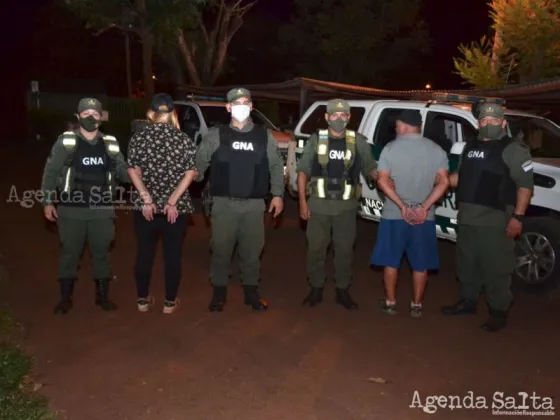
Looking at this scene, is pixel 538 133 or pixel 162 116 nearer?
pixel 162 116

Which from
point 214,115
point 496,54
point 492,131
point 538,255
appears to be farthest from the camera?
point 214,115

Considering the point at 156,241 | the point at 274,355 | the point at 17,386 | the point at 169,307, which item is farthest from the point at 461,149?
the point at 17,386

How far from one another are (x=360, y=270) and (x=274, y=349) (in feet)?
9.51

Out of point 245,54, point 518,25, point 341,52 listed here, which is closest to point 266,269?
point 518,25

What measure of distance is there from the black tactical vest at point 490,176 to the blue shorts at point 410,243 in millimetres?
499

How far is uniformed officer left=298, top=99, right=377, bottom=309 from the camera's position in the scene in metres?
6.37

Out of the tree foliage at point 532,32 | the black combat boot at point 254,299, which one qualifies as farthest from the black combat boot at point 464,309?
the tree foliage at point 532,32

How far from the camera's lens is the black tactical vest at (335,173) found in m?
6.38

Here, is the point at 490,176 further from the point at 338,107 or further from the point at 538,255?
the point at 538,255

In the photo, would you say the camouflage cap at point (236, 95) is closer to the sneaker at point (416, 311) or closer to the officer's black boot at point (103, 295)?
the officer's black boot at point (103, 295)

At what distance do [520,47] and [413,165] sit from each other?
8818 mm

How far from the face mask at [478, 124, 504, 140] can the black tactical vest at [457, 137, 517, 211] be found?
46 millimetres

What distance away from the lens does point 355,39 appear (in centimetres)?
3466

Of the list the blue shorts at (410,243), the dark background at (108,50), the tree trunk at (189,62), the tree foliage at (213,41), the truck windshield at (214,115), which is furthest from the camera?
the dark background at (108,50)
